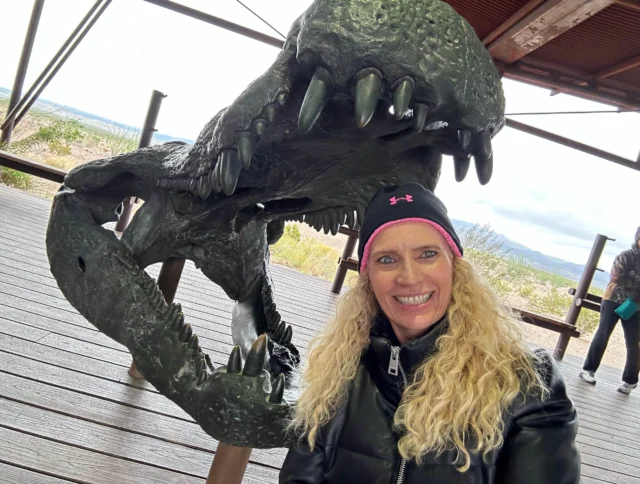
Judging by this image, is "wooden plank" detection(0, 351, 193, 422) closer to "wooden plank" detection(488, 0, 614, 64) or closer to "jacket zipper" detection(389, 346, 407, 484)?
"jacket zipper" detection(389, 346, 407, 484)

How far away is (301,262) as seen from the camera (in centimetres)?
926

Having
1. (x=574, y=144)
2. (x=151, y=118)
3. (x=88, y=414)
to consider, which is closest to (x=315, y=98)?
(x=88, y=414)

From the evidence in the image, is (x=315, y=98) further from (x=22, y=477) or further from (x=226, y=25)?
(x=226, y=25)

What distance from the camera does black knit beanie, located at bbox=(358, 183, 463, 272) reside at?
1209 millimetres

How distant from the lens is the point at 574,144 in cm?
664

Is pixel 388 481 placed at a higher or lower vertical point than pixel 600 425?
higher

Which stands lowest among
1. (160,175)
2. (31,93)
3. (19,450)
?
(19,450)

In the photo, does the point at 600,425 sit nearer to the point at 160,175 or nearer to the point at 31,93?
the point at 160,175

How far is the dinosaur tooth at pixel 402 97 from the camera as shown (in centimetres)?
82

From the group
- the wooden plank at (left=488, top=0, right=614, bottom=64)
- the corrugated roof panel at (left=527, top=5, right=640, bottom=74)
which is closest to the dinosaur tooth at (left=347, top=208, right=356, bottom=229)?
the wooden plank at (left=488, top=0, right=614, bottom=64)

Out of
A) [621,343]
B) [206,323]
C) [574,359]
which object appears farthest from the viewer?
[621,343]

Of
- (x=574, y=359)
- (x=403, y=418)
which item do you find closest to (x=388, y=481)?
(x=403, y=418)

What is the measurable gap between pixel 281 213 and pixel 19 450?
4.72ft

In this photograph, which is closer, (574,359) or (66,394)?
(66,394)
